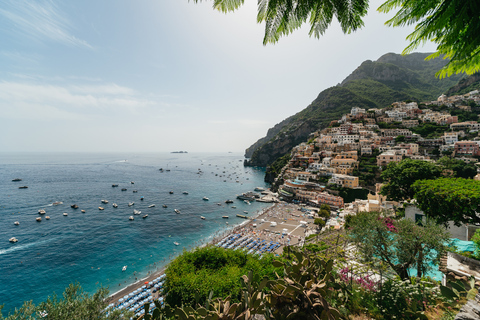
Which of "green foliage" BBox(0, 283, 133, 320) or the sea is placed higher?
"green foliage" BBox(0, 283, 133, 320)

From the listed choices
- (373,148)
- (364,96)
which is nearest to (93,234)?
(373,148)

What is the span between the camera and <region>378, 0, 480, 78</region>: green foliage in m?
1.47

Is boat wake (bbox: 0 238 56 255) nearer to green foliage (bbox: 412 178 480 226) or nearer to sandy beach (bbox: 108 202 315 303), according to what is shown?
sandy beach (bbox: 108 202 315 303)

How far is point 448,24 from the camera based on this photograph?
1640 mm

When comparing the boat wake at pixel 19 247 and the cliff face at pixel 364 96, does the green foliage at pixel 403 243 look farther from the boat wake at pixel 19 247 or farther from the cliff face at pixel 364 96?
the cliff face at pixel 364 96

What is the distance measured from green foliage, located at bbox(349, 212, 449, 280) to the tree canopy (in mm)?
6625

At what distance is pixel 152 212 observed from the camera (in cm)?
3725

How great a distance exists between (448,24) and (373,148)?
62.6 meters

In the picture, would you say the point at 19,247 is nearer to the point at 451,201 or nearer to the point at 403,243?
the point at 403,243

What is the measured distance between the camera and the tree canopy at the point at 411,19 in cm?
152

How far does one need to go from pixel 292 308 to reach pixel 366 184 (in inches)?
1853

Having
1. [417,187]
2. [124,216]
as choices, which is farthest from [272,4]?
[124,216]

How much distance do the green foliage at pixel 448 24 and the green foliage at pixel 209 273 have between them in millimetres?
6324

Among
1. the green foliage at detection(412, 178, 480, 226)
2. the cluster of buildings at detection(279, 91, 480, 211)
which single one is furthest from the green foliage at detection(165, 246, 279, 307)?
the cluster of buildings at detection(279, 91, 480, 211)
